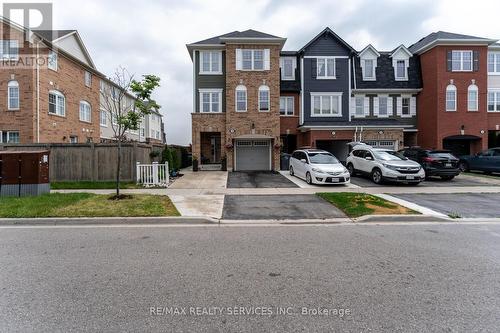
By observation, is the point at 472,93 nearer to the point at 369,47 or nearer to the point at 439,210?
the point at 369,47

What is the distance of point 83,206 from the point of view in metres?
8.66

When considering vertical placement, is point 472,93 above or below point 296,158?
above

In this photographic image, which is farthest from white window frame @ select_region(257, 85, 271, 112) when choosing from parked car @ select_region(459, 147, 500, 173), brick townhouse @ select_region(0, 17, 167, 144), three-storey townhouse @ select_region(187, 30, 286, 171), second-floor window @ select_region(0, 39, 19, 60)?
second-floor window @ select_region(0, 39, 19, 60)

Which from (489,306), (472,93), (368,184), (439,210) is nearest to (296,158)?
(368,184)

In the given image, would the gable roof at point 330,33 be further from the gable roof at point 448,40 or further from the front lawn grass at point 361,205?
the front lawn grass at point 361,205

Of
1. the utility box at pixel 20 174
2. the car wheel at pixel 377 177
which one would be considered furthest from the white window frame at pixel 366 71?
the utility box at pixel 20 174

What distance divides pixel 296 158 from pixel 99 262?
1364 cm

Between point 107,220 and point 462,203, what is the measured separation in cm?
1089

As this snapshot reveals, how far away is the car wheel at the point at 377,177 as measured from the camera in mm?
14136

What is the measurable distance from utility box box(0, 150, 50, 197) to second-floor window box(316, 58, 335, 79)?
19.9 meters

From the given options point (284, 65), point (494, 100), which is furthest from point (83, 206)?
point (494, 100)

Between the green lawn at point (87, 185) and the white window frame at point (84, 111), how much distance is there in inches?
527

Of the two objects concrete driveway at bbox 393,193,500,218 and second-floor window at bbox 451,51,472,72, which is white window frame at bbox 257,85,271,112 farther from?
second-floor window at bbox 451,51,472,72

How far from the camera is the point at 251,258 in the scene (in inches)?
191
